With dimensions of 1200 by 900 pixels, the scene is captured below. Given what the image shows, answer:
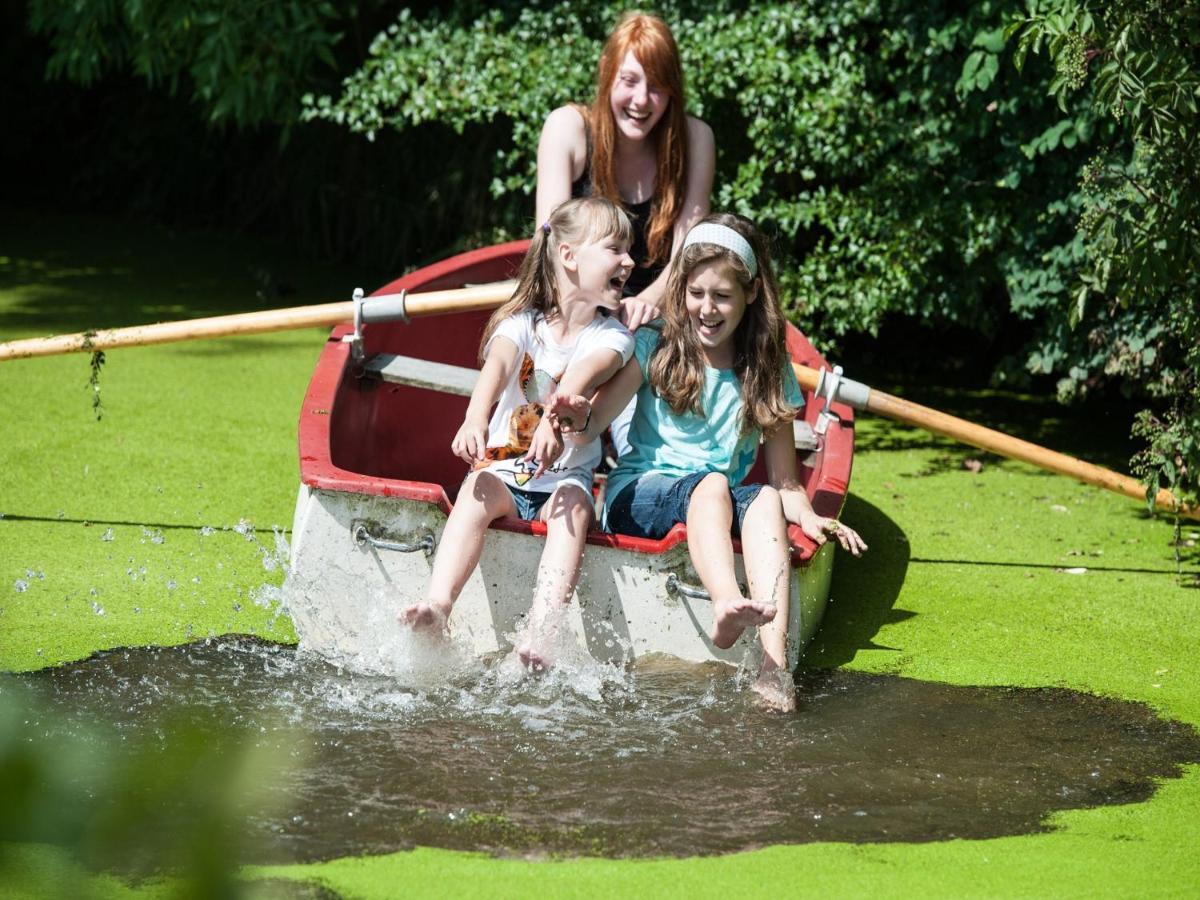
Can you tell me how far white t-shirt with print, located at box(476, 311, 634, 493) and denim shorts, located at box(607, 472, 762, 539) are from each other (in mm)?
103

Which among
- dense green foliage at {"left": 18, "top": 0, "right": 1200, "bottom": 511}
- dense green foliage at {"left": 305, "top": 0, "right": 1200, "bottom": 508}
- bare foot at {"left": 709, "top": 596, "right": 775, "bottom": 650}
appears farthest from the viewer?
dense green foliage at {"left": 305, "top": 0, "right": 1200, "bottom": 508}

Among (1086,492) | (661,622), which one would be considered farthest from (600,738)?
(1086,492)

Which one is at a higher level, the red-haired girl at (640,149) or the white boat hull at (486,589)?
the red-haired girl at (640,149)

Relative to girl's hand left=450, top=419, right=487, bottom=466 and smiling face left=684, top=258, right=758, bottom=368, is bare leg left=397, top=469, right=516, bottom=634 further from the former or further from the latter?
smiling face left=684, top=258, right=758, bottom=368

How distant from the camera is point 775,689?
3.06 meters

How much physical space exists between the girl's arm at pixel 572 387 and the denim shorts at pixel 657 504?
0.65 feet

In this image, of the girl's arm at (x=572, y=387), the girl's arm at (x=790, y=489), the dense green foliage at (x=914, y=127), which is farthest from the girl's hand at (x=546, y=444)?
the dense green foliage at (x=914, y=127)

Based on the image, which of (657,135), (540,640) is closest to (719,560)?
(540,640)

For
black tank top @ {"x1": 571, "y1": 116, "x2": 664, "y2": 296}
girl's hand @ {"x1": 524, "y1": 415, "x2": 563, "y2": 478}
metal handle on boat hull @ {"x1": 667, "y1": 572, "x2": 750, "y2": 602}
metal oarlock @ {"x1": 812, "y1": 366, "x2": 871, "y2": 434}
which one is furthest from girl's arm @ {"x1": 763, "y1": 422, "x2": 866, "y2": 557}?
black tank top @ {"x1": 571, "y1": 116, "x2": 664, "y2": 296}

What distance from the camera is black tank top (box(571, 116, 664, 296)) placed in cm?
407

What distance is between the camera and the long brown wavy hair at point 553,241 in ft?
11.0

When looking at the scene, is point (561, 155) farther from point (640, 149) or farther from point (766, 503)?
point (766, 503)

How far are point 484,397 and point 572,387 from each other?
203 millimetres

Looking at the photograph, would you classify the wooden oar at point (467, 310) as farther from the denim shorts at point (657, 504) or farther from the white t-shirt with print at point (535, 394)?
the denim shorts at point (657, 504)
